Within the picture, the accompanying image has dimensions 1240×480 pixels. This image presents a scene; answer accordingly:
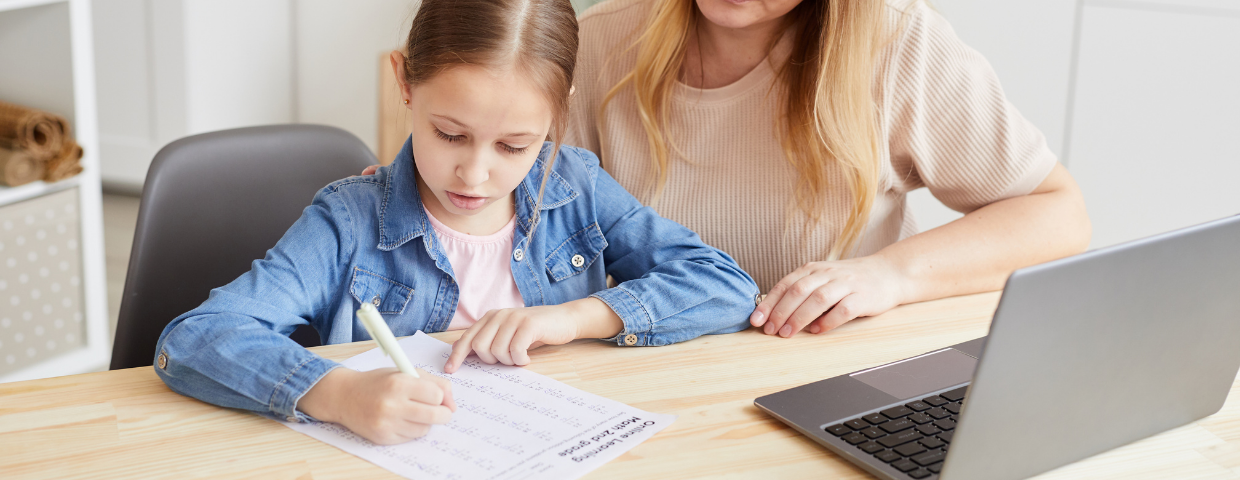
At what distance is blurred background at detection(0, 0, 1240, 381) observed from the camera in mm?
2023

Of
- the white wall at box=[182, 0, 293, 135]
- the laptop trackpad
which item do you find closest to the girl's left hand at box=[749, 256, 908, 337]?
the laptop trackpad

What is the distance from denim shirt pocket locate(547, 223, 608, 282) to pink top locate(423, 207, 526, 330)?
0.06 meters

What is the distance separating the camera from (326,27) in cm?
361

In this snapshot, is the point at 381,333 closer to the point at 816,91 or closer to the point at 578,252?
the point at 578,252

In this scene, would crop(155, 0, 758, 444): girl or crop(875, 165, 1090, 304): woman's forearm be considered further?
crop(875, 165, 1090, 304): woman's forearm

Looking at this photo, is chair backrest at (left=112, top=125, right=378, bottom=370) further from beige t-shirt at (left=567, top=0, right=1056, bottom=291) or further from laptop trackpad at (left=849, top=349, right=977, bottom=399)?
laptop trackpad at (left=849, top=349, right=977, bottom=399)

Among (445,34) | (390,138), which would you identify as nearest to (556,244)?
(445,34)

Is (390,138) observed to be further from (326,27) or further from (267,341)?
(267,341)

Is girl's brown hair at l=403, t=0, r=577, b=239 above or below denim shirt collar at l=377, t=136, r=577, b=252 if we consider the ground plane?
above

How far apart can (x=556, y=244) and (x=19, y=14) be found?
1588mm

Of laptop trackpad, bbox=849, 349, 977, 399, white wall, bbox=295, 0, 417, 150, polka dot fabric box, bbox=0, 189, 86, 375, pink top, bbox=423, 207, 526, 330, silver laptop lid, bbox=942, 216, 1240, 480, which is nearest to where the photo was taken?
silver laptop lid, bbox=942, 216, 1240, 480

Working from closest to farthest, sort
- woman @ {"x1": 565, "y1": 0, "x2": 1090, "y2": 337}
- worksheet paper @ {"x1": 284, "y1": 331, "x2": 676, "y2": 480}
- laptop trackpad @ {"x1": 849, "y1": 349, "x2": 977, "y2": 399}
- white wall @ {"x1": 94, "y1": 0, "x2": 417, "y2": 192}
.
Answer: worksheet paper @ {"x1": 284, "y1": 331, "x2": 676, "y2": 480}
laptop trackpad @ {"x1": 849, "y1": 349, "x2": 977, "y2": 399}
woman @ {"x1": 565, "y1": 0, "x2": 1090, "y2": 337}
white wall @ {"x1": 94, "y1": 0, "x2": 417, "y2": 192}

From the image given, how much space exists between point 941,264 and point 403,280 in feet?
2.17

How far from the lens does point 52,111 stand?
80.5 inches
